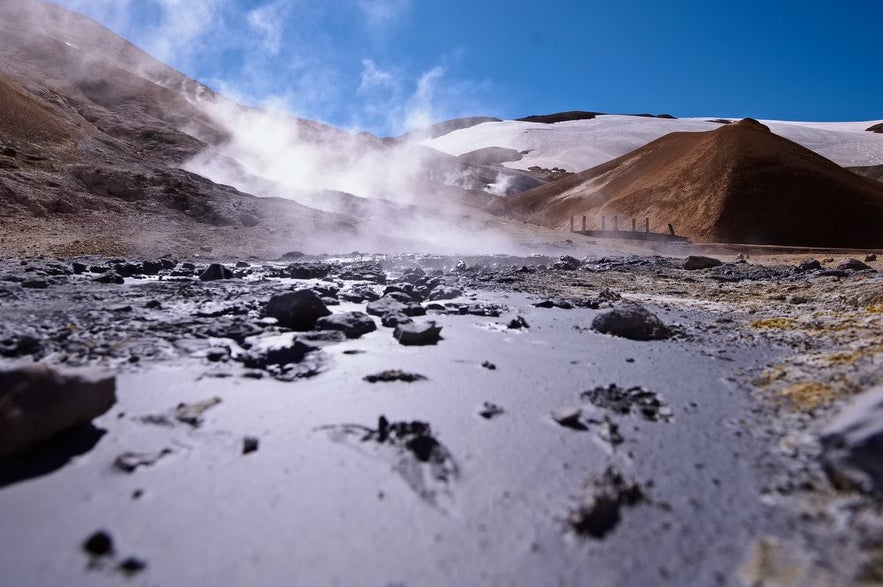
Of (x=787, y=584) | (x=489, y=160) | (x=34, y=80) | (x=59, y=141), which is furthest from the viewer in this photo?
(x=489, y=160)

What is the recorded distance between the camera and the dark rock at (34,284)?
791 cm

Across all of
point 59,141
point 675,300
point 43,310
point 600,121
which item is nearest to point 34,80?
point 59,141

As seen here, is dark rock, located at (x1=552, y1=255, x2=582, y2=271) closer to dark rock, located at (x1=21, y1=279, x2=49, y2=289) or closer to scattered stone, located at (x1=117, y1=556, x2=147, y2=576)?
dark rock, located at (x1=21, y1=279, x2=49, y2=289)

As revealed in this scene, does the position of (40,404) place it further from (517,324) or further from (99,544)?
(517,324)

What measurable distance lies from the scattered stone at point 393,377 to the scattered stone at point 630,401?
1.39 meters

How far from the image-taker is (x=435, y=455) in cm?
288

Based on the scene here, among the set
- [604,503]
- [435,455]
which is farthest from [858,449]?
[435,455]

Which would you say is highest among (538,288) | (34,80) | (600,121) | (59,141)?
(600,121)

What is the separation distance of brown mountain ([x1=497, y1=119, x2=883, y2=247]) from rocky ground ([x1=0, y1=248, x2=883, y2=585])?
30.1 metres

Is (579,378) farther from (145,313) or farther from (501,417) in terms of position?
(145,313)

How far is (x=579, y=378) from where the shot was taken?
14.5ft

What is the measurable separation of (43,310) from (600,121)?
111m

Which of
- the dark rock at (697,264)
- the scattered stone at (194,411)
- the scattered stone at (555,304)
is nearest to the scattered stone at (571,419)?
the scattered stone at (194,411)

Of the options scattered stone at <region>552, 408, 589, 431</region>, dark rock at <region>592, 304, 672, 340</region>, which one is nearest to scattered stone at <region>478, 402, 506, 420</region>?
scattered stone at <region>552, 408, 589, 431</region>
